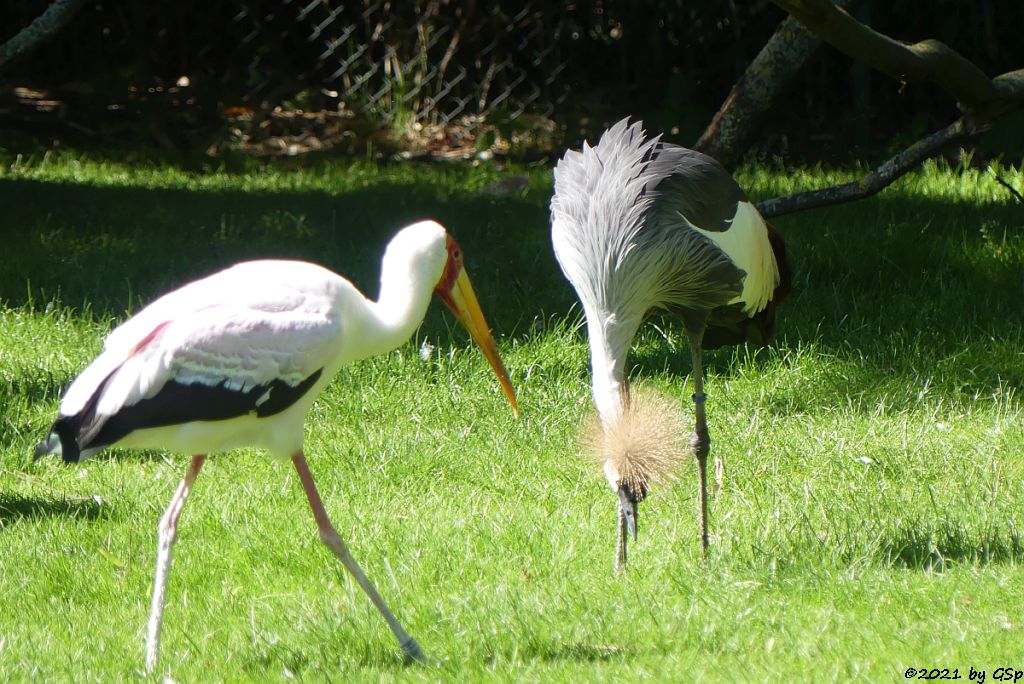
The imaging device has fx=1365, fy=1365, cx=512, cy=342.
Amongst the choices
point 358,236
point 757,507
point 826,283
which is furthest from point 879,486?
point 358,236

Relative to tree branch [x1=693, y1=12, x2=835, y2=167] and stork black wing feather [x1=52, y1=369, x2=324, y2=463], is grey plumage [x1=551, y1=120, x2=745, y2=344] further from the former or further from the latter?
tree branch [x1=693, y1=12, x2=835, y2=167]

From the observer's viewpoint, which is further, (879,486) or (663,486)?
(879,486)

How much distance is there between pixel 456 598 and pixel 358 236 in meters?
3.48

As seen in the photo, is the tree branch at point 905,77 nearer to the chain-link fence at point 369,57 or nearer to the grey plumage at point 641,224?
the grey plumage at point 641,224

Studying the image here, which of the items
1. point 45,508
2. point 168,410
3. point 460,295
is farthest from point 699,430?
point 45,508

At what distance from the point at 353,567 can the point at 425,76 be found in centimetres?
698

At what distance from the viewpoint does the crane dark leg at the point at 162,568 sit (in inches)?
119

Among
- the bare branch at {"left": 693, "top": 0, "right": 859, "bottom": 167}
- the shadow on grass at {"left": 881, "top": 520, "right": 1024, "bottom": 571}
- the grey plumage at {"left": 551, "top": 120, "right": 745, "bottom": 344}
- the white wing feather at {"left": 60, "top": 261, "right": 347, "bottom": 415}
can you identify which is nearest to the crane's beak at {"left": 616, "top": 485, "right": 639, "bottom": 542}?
the grey plumage at {"left": 551, "top": 120, "right": 745, "bottom": 344}

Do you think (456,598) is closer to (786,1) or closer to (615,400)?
(615,400)

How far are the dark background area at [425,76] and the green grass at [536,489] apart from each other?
87.1 inches

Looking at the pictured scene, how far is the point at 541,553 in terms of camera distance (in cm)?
369

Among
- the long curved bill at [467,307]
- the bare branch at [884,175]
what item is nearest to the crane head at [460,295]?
the long curved bill at [467,307]

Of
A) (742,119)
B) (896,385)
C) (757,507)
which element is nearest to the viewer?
(757,507)

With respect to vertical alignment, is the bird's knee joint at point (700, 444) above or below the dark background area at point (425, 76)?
below
